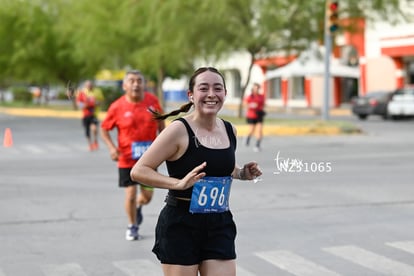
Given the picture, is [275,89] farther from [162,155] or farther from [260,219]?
[162,155]

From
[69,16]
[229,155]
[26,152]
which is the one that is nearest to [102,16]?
[69,16]

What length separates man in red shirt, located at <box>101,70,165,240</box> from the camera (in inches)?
369

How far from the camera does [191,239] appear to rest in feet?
16.7

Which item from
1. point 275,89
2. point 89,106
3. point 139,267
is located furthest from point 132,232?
point 275,89

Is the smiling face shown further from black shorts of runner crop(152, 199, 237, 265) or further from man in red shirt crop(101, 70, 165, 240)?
man in red shirt crop(101, 70, 165, 240)

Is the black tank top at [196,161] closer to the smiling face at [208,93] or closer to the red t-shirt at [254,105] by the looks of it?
the smiling face at [208,93]

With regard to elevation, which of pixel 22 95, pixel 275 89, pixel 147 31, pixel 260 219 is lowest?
pixel 260 219

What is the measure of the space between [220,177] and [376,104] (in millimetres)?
35718

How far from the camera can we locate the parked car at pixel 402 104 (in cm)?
3881

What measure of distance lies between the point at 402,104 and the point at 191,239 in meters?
35.1

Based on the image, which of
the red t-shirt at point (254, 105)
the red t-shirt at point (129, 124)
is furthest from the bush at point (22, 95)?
the red t-shirt at point (129, 124)

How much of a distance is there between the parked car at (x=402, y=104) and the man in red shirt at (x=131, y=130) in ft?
101

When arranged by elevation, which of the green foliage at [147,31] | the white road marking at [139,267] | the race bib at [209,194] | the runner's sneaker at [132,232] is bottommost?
the white road marking at [139,267]

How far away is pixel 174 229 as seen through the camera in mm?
5098
